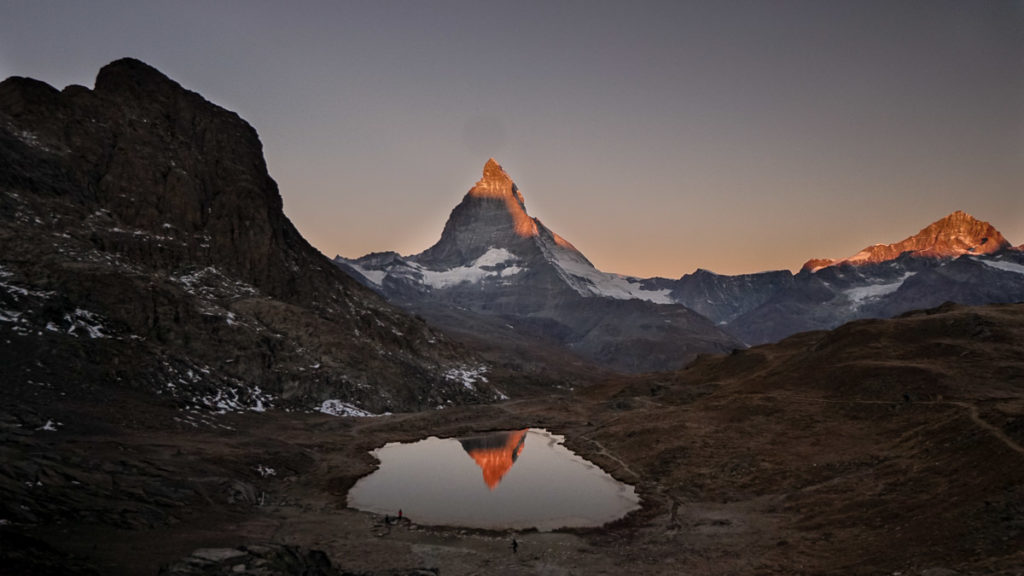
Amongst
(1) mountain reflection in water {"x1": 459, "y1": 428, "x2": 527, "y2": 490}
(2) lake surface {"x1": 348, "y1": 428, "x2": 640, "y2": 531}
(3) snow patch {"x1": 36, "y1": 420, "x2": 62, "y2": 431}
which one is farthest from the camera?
(1) mountain reflection in water {"x1": 459, "y1": 428, "x2": 527, "y2": 490}

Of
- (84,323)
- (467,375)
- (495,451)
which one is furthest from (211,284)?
(495,451)

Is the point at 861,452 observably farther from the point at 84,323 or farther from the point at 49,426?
the point at 84,323

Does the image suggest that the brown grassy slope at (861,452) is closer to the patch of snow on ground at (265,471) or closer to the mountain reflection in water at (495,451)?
the mountain reflection in water at (495,451)

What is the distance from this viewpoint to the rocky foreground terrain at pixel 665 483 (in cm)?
2825

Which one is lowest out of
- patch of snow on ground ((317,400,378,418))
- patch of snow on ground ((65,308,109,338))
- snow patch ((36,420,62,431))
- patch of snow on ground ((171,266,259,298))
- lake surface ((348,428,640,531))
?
lake surface ((348,428,640,531))

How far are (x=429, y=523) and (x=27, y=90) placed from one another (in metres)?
129

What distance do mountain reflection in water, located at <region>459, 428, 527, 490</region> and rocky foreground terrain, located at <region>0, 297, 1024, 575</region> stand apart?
Answer: 28.2ft

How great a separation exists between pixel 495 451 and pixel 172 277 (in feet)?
222

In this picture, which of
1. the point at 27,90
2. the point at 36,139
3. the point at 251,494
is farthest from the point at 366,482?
the point at 27,90

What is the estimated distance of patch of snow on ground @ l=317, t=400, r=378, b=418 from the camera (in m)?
93.7

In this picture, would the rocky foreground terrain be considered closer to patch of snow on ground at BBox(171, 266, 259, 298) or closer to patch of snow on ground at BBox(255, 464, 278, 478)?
patch of snow on ground at BBox(255, 464, 278, 478)

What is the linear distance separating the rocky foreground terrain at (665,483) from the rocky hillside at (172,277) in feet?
33.5

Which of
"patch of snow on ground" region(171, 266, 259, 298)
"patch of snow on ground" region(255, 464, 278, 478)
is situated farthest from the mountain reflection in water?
"patch of snow on ground" region(171, 266, 259, 298)

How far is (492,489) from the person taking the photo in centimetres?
5256
